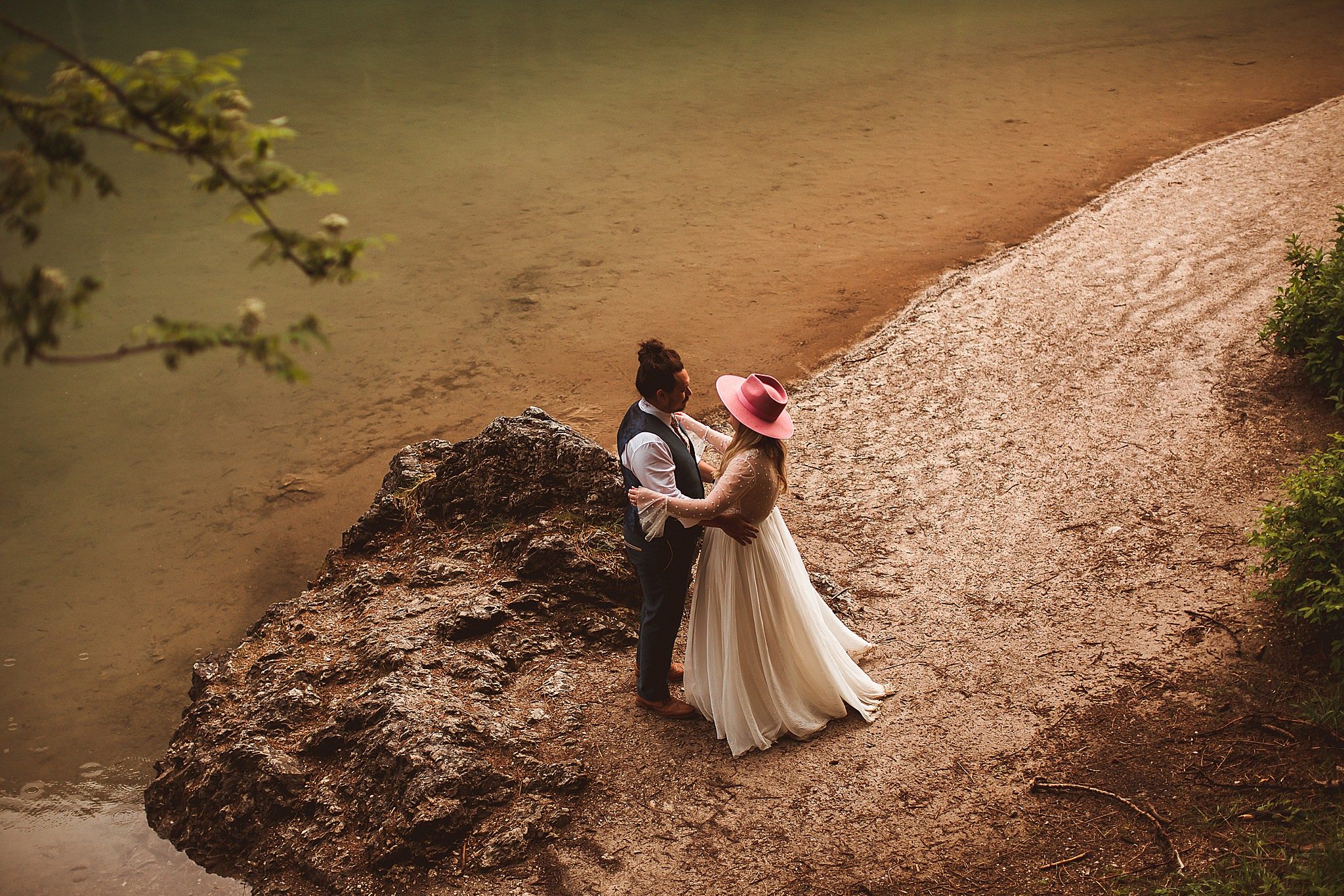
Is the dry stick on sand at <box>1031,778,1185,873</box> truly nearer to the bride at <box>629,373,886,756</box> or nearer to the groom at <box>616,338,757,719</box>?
the bride at <box>629,373,886,756</box>

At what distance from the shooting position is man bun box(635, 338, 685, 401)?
387cm

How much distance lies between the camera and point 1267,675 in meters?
4.27

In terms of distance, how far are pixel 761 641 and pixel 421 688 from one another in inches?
64.4

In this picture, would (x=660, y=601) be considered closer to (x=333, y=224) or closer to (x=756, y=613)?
(x=756, y=613)

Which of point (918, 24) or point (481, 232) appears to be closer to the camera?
point (481, 232)

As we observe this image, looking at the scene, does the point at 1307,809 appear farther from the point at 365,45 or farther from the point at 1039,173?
the point at 365,45

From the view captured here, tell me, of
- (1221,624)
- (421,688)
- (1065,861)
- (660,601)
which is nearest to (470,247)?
(421,688)

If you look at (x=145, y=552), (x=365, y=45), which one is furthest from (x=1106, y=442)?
(x=365, y=45)

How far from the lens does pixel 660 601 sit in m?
4.32

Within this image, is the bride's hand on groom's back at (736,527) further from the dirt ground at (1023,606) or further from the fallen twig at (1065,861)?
the fallen twig at (1065,861)

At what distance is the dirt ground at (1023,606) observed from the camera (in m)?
3.84

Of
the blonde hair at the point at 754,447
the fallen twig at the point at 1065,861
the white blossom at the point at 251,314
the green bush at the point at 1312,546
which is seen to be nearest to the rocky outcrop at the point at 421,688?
the blonde hair at the point at 754,447

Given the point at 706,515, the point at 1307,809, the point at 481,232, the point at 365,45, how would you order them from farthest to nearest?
the point at 365,45
the point at 481,232
the point at 706,515
the point at 1307,809

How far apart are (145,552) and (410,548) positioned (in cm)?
286
